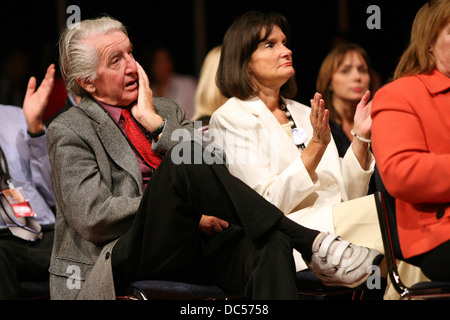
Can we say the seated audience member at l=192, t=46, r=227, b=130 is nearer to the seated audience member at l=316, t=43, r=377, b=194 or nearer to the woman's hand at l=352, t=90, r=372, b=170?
the seated audience member at l=316, t=43, r=377, b=194

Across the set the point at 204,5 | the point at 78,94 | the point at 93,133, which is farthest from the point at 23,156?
the point at 204,5

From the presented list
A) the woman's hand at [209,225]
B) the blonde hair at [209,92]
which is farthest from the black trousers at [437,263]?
the blonde hair at [209,92]

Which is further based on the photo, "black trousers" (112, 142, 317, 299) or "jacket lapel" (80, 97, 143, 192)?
"jacket lapel" (80, 97, 143, 192)

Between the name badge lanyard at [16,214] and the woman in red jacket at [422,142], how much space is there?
1.71 m

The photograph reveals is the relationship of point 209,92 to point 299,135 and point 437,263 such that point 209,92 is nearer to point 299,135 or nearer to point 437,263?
point 299,135

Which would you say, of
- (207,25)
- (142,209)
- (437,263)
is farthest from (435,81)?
(207,25)

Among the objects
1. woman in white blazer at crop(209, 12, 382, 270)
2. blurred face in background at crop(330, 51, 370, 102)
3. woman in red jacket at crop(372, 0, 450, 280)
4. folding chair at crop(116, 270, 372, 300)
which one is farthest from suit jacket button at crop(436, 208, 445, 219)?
blurred face in background at crop(330, 51, 370, 102)

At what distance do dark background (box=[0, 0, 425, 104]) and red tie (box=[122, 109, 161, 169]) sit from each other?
7.16 feet

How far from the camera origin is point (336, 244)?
233cm

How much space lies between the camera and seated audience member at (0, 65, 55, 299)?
3064 millimetres

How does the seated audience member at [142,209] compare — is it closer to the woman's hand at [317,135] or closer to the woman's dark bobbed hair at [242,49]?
the woman's dark bobbed hair at [242,49]

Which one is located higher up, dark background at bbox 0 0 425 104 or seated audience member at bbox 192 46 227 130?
dark background at bbox 0 0 425 104

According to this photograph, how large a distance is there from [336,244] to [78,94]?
1436 mm

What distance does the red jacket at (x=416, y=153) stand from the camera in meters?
2.21
